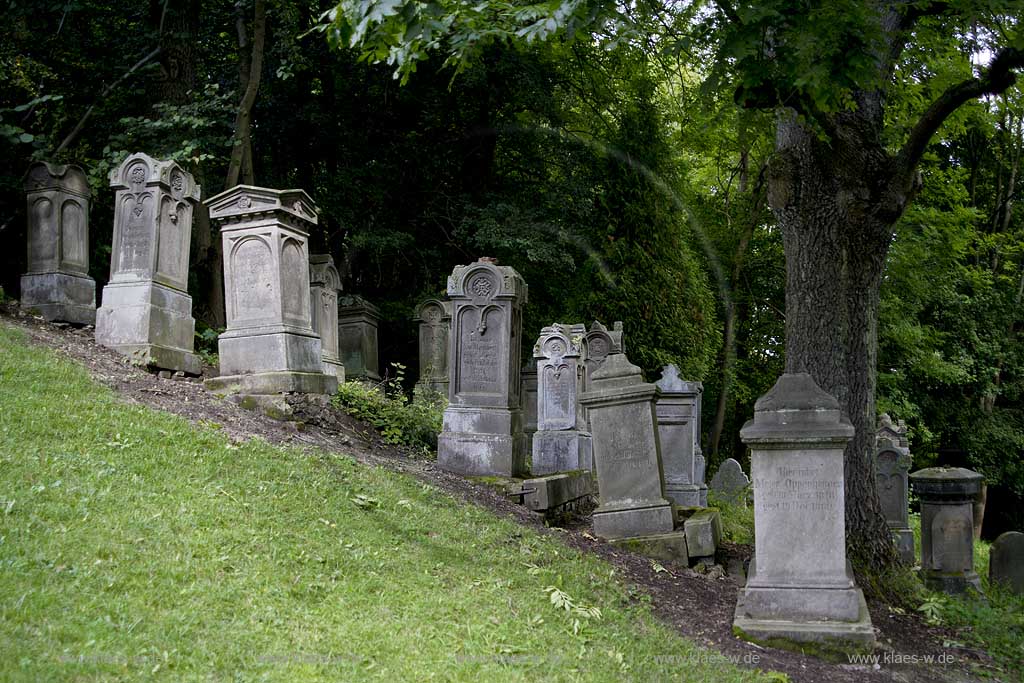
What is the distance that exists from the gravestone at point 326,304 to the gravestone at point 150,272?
12.9 feet

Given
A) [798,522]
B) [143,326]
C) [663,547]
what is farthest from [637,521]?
[143,326]

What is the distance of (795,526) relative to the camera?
6312 millimetres

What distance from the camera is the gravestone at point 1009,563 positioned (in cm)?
994

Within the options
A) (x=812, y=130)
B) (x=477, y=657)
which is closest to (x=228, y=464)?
(x=477, y=657)

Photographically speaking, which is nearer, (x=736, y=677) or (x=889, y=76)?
(x=736, y=677)

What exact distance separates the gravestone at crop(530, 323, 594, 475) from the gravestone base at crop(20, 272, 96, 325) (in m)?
6.16

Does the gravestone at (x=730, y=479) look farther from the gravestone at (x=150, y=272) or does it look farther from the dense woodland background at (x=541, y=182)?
the gravestone at (x=150, y=272)

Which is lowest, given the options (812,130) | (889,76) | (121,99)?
(812,130)

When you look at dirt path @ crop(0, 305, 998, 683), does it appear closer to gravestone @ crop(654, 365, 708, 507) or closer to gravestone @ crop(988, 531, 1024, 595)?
gravestone @ crop(654, 365, 708, 507)

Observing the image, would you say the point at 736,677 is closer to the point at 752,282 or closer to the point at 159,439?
the point at 159,439

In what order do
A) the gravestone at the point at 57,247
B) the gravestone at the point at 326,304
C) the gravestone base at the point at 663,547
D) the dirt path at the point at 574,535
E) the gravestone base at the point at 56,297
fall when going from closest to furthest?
the dirt path at the point at 574,535 → the gravestone base at the point at 663,547 → the gravestone base at the point at 56,297 → the gravestone at the point at 57,247 → the gravestone at the point at 326,304

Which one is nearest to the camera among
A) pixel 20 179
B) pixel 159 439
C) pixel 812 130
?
pixel 159 439

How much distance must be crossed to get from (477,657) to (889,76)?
23.9 feet

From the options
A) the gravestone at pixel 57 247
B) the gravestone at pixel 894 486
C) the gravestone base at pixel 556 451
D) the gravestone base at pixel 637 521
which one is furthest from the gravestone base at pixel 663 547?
the gravestone at pixel 57 247
